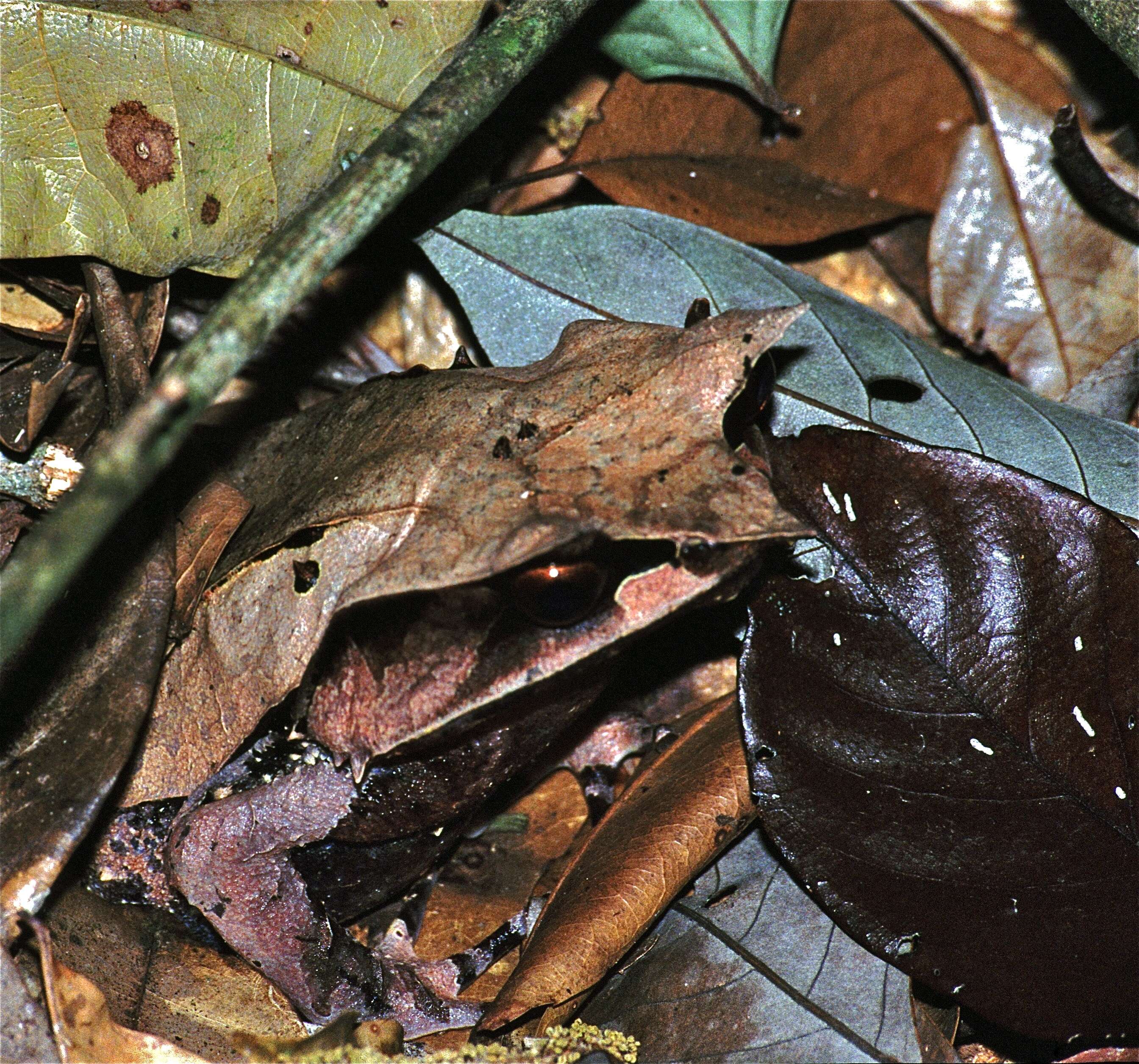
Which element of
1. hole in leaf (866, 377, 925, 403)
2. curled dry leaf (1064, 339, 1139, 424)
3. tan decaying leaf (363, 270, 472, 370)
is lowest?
hole in leaf (866, 377, 925, 403)

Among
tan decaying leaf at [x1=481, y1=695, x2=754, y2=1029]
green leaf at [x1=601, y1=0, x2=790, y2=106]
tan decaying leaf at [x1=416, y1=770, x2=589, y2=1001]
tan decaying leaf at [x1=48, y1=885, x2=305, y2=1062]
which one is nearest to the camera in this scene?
tan decaying leaf at [x1=481, y1=695, x2=754, y2=1029]

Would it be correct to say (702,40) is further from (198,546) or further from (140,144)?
(198,546)

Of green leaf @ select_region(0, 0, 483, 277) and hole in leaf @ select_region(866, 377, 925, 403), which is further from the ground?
green leaf @ select_region(0, 0, 483, 277)

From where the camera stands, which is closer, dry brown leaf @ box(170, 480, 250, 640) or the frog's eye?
the frog's eye

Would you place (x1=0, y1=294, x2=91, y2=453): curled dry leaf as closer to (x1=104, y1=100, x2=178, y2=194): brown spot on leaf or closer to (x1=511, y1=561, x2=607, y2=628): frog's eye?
(x1=104, y1=100, x2=178, y2=194): brown spot on leaf

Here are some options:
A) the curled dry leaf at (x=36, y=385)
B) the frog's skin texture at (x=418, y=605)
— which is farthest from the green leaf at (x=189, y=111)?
the frog's skin texture at (x=418, y=605)

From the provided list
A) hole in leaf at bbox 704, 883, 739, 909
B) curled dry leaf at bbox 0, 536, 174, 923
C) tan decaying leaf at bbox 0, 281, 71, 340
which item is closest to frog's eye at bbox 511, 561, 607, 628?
hole in leaf at bbox 704, 883, 739, 909

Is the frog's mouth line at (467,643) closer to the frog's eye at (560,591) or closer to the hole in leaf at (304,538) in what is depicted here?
the frog's eye at (560,591)
